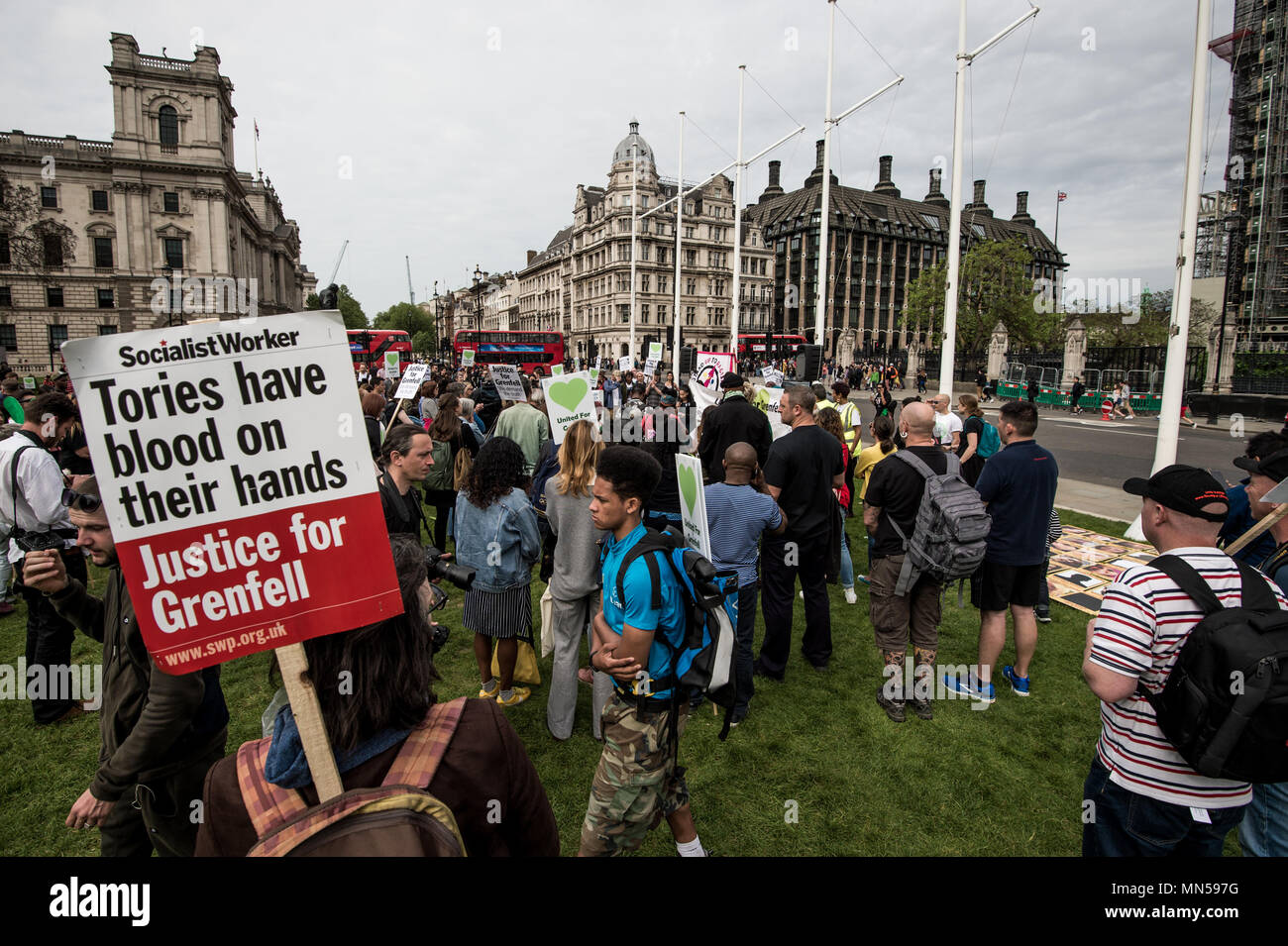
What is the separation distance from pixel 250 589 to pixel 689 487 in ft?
8.73

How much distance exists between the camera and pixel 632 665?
8.73ft

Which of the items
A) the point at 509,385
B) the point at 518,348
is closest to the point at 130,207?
the point at 518,348

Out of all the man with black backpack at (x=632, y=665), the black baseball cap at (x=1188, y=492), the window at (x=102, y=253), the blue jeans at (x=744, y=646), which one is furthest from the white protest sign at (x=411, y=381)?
the window at (x=102, y=253)

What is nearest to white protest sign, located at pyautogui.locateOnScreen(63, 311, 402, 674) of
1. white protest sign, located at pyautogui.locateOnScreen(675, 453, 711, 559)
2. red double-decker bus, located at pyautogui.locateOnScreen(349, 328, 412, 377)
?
white protest sign, located at pyautogui.locateOnScreen(675, 453, 711, 559)

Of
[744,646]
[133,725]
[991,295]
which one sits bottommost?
[744,646]

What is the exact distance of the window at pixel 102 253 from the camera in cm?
5478

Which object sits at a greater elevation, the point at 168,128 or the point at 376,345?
the point at 168,128

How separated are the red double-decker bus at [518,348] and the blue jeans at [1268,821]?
139 feet

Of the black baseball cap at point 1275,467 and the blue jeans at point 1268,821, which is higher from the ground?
the black baseball cap at point 1275,467

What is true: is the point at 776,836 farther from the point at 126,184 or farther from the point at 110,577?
the point at 126,184

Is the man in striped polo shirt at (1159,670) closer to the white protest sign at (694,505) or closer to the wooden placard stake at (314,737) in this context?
the white protest sign at (694,505)

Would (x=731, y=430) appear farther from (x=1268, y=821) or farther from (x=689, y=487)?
(x=1268, y=821)

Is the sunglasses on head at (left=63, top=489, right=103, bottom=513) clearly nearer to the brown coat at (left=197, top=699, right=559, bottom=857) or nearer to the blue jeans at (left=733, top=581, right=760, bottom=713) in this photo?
the brown coat at (left=197, top=699, right=559, bottom=857)

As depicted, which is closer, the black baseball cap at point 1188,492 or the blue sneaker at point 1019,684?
the black baseball cap at point 1188,492
